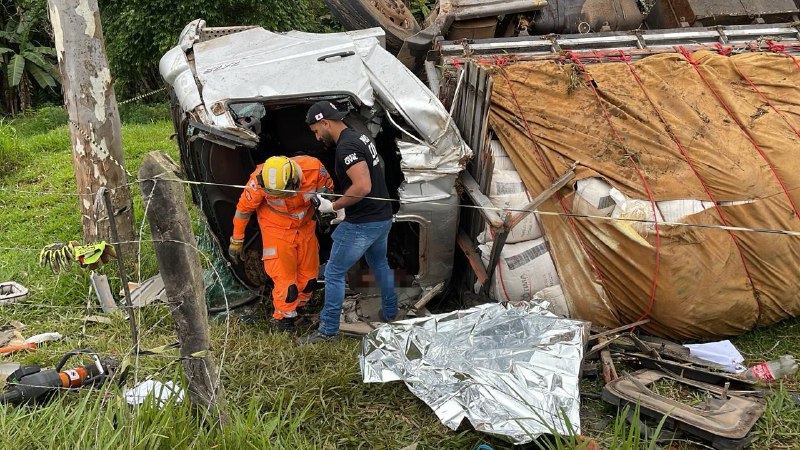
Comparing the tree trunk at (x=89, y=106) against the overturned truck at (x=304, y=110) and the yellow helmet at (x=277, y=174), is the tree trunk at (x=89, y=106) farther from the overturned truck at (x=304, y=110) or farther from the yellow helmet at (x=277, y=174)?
the yellow helmet at (x=277, y=174)

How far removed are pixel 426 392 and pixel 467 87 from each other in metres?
2.30

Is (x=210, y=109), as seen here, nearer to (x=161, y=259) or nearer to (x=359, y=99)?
(x=359, y=99)

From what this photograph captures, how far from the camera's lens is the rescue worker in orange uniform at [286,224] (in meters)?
4.27

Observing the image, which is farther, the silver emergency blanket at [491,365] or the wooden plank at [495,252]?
the wooden plank at [495,252]

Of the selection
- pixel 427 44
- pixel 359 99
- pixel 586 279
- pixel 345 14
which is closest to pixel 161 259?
pixel 359 99

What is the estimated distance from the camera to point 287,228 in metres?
4.52

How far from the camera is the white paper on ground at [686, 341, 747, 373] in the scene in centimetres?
390

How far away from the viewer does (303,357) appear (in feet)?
12.9

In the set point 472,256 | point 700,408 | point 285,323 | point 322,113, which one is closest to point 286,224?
point 285,323

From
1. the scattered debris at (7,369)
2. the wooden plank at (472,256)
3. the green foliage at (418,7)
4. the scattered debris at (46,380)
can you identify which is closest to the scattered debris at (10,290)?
the scattered debris at (7,369)

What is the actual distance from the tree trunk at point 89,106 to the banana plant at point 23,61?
1028 centimetres

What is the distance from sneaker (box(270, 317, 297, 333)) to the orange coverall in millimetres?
37

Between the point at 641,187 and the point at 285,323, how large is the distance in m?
2.61

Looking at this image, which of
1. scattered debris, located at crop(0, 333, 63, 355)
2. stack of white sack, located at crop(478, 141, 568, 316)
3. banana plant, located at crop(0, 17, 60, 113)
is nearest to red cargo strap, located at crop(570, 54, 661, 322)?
stack of white sack, located at crop(478, 141, 568, 316)
